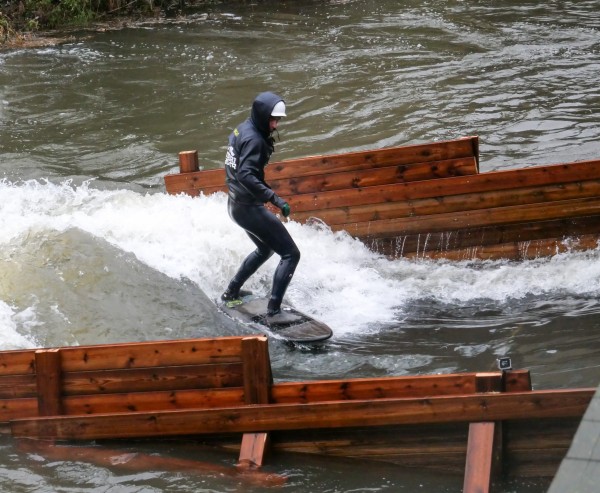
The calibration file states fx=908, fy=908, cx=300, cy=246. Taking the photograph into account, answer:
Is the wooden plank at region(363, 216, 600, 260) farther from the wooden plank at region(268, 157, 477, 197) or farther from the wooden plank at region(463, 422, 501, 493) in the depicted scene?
the wooden plank at region(463, 422, 501, 493)

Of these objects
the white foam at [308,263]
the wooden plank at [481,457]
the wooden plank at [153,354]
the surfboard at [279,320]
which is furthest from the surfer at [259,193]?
the wooden plank at [481,457]

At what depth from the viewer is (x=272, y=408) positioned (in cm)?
655

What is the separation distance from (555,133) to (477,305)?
5.81m

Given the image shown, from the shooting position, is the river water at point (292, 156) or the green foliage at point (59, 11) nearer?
the river water at point (292, 156)

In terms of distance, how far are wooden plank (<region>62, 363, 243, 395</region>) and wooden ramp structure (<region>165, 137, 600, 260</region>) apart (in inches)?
161

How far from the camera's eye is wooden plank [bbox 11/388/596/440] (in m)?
5.95

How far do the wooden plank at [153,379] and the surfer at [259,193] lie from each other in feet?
5.90

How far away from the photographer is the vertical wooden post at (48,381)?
688 centimetres

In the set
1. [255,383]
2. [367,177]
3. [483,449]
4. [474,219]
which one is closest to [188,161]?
[367,177]

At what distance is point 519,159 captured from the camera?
13.2 meters

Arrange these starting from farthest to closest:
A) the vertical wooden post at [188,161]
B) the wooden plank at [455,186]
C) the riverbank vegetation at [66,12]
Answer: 1. the riverbank vegetation at [66,12]
2. the vertical wooden post at [188,161]
3. the wooden plank at [455,186]

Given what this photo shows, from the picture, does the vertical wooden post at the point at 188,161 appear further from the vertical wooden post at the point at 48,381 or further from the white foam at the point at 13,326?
the vertical wooden post at the point at 48,381

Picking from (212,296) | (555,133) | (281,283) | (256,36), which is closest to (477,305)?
(281,283)

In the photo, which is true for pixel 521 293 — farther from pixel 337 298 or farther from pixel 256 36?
pixel 256 36
